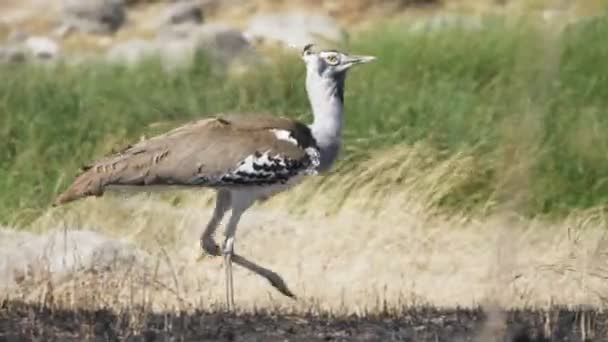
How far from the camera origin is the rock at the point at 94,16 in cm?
2233

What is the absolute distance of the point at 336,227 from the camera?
36.5ft

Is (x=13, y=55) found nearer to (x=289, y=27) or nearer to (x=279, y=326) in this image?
(x=289, y=27)

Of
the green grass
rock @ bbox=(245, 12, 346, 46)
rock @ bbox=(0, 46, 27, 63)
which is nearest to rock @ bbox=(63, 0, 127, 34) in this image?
rock @ bbox=(245, 12, 346, 46)

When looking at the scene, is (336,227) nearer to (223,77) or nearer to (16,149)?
(16,149)

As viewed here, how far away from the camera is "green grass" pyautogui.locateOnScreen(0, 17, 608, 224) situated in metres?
12.4

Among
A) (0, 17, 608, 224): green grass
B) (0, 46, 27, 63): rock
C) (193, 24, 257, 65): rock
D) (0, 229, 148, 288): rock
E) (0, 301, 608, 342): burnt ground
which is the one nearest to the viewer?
(0, 301, 608, 342): burnt ground

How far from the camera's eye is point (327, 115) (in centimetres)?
877

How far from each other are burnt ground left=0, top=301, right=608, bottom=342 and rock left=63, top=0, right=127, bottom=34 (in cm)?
1495

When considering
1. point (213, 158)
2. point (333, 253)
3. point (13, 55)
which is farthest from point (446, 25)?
point (213, 158)

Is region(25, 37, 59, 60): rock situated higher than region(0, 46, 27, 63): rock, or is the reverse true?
region(25, 37, 59, 60): rock

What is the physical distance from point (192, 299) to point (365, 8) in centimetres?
1427

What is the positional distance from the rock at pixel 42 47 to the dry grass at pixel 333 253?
8.44 meters

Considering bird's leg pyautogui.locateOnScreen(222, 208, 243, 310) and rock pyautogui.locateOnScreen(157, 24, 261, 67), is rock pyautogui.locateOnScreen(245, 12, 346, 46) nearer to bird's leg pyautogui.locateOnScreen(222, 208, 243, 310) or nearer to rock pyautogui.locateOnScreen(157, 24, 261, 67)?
rock pyautogui.locateOnScreen(157, 24, 261, 67)

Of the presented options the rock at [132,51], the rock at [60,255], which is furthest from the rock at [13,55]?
the rock at [60,255]
